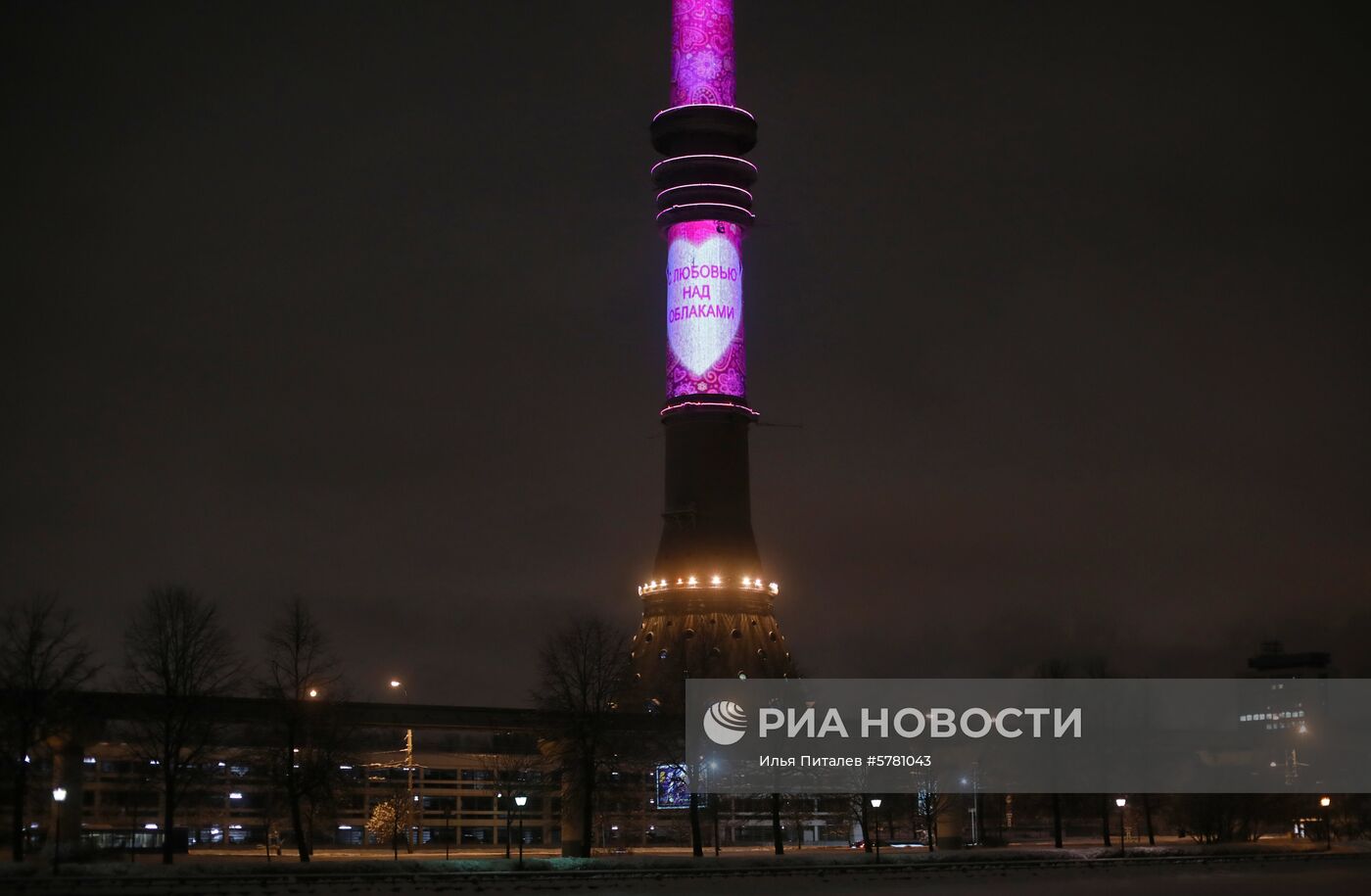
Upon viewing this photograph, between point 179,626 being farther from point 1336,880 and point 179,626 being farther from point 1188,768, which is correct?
point 1188,768

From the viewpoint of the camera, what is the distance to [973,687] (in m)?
110

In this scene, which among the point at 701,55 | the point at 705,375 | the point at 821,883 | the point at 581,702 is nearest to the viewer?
the point at 821,883

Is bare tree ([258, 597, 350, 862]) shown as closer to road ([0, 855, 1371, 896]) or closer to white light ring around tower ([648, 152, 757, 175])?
road ([0, 855, 1371, 896])

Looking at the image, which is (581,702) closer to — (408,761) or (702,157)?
(408,761)

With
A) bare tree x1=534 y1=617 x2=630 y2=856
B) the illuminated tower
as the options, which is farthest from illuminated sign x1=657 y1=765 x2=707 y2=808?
the illuminated tower

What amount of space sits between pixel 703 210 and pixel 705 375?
14157 millimetres

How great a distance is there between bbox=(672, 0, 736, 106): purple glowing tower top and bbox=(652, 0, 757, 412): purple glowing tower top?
0.08 meters

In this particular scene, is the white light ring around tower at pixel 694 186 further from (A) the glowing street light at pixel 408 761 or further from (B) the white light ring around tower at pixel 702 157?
(A) the glowing street light at pixel 408 761

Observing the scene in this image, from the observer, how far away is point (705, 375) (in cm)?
15062

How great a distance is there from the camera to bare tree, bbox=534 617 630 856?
8344 centimetres

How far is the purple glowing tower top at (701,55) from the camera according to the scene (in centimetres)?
15450

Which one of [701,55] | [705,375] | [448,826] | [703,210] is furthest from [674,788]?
[701,55]

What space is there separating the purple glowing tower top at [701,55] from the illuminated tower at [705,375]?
4.7 inches

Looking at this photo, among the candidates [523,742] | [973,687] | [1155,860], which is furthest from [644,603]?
[1155,860]
